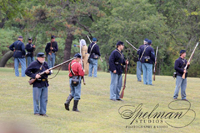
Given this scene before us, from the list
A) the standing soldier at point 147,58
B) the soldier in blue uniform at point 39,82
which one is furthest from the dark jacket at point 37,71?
the standing soldier at point 147,58

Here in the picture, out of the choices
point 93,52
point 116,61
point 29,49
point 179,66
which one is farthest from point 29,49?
point 179,66

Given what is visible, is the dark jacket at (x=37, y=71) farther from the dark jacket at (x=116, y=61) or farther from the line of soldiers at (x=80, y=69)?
the dark jacket at (x=116, y=61)

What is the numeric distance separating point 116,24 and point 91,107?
23.1 m

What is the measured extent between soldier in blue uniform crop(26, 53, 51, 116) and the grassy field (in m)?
0.33

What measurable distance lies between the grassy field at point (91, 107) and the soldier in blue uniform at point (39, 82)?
1.08 feet

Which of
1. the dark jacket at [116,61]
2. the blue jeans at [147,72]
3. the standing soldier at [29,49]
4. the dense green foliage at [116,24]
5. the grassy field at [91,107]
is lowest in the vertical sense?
the grassy field at [91,107]

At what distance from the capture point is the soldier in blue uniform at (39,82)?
Answer: 9.74 m

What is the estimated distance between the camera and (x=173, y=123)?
10805 mm

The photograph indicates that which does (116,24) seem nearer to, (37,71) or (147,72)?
(147,72)

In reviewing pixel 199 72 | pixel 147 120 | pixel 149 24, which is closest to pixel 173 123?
pixel 147 120

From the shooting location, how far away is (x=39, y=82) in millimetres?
9773

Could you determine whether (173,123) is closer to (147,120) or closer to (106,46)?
(147,120)

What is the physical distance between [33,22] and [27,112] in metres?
25.5

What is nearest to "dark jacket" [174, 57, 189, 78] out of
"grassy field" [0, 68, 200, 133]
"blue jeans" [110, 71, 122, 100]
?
"grassy field" [0, 68, 200, 133]
